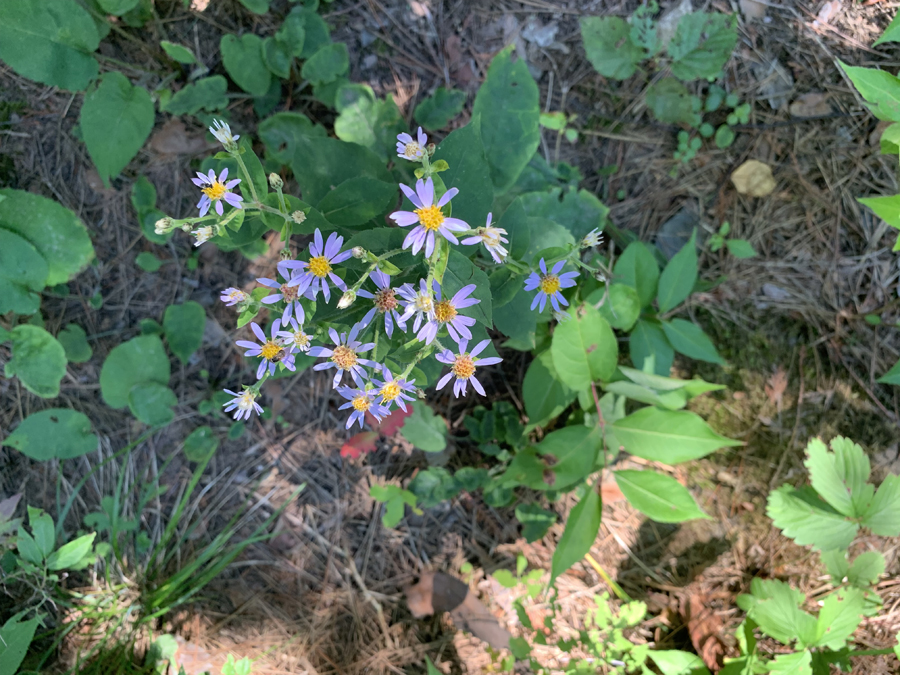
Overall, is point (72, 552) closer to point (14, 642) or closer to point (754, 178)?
point (14, 642)

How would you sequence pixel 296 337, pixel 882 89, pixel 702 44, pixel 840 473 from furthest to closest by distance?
pixel 702 44 < pixel 840 473 < pixel 882 89 < pixel 296 337

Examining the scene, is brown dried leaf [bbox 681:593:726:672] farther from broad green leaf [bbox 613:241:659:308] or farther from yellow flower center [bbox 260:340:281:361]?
yellow flower center [bbox 260:340:281:361]


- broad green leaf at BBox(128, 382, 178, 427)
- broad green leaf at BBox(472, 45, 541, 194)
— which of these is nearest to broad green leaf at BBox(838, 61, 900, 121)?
broad green leaf at BBox(472, 45, 541, 194)

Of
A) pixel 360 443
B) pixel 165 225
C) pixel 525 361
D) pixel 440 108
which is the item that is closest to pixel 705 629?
pixel 525 361

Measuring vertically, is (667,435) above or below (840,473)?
above

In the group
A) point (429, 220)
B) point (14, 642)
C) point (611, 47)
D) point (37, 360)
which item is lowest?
point (14, 642)

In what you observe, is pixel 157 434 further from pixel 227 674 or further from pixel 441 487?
pixel 441 487

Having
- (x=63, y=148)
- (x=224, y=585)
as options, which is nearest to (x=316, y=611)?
(x=224, y=585)

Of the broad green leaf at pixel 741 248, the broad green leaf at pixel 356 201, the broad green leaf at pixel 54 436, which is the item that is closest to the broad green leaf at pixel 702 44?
the broad green leaf at pixel 741 248
